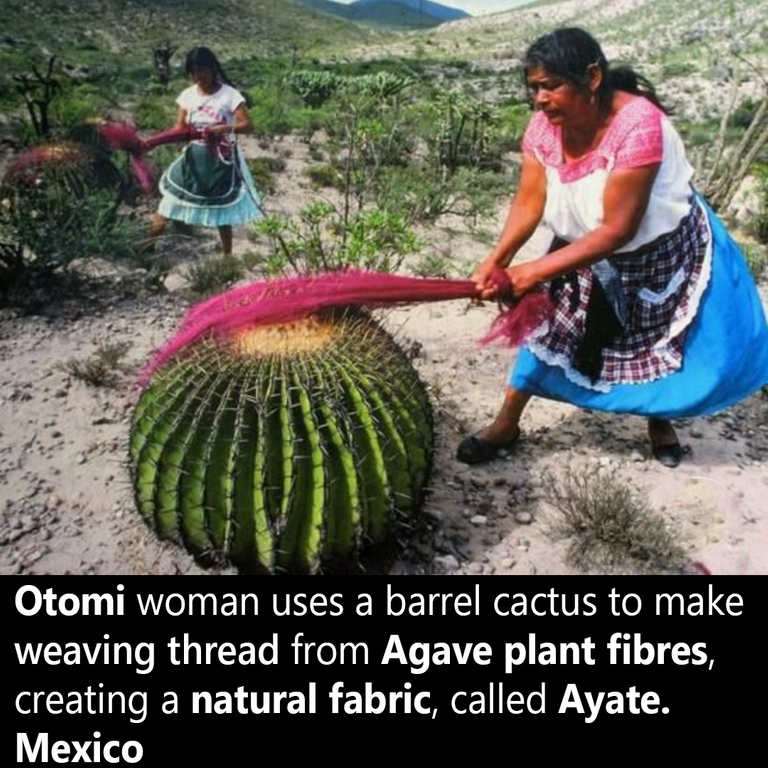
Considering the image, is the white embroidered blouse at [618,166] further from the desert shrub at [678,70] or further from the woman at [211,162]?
the desert shrub at [678,70]

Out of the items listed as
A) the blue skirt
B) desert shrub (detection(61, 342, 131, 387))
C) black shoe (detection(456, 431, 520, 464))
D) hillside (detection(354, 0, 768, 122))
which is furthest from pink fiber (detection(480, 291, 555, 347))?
hillside (detection(354, 0, 768, 122))

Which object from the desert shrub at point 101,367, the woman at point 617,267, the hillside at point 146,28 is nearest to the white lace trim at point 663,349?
the woman at point 617,267

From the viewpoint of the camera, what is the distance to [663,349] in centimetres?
292

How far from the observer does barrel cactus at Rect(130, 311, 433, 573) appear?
6.95 feet

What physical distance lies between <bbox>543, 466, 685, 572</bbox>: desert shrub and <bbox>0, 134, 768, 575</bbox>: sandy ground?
3.0 inches

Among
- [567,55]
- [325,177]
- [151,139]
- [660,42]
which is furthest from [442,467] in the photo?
[660,42]

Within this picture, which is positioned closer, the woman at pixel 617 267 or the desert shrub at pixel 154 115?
the woman at pixel 617 267

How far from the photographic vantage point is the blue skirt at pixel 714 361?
9.42ft

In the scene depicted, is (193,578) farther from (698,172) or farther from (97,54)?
(97,54)

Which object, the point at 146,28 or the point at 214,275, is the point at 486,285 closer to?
the point at 214,275

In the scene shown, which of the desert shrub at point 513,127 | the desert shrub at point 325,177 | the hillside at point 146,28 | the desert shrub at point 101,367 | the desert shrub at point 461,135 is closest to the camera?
the desert shrub at point 101,367

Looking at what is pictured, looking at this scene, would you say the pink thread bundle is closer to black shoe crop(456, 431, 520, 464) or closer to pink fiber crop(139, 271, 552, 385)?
pink fiber crop(139, 271, 552, 385)

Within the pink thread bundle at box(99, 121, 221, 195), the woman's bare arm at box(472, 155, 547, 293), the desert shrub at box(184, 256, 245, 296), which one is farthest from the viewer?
the pink thread bundle at box(99, 121, 221, 195)

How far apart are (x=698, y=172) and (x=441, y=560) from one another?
7155 mm
